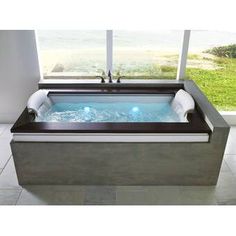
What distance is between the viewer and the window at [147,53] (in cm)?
333

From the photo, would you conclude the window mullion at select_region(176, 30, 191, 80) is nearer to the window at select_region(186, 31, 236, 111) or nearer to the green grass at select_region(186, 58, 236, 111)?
the window at select_region(186, 31, 236, 111)

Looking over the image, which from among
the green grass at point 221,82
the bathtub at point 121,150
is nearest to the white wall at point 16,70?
the bathtub at point 121,150

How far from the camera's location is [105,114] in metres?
2.99

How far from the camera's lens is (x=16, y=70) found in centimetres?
335

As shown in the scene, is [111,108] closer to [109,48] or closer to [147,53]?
[109,48]

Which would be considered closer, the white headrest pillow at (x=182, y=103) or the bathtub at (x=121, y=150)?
the bathtub at (x=121, y=150)

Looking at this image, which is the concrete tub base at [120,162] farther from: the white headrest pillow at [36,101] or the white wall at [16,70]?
the white wall at [16,70]

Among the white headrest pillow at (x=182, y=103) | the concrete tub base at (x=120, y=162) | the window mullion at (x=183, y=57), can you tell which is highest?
the window mullion at (x=183, y=57)

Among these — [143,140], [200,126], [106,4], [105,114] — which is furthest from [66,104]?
[106,4]

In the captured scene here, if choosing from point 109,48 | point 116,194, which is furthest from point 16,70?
point 116,194

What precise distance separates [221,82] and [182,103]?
4.54ft

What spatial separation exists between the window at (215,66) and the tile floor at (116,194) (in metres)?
1.62

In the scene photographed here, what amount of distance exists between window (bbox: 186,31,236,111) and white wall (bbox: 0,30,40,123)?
2.07 metres
